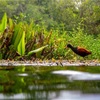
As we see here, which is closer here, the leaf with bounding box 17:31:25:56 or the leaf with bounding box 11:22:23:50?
the leaf with bounding box 17:31:25:56

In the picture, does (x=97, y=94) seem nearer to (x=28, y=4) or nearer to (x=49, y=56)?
(x=49, y=56)

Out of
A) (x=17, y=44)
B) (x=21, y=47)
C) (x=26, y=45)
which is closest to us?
(x=21, y=47)

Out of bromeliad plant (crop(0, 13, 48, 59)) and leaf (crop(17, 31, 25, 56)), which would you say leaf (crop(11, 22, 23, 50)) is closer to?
bromeliad plant (crop(0, 13, 48, 59))

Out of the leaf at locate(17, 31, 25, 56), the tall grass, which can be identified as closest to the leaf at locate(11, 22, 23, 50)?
the tall grass

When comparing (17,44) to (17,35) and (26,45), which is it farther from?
(26,45)

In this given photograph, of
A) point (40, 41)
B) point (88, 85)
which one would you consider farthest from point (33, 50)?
point (88, 85)

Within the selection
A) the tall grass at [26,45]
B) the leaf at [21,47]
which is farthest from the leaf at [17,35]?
the leaf at [21,47]

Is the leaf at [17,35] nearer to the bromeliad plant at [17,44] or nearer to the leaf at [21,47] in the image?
the bromeliad plant at [17,44]

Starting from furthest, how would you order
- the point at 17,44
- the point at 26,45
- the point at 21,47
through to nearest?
the point at 26,45 → the point at 17,44 → the point at 21,47

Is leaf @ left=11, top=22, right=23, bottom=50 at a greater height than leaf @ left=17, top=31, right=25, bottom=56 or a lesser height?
greater

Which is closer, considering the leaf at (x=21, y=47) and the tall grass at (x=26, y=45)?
the leaf at (x=21, y=47)

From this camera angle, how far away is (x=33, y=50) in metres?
7.25

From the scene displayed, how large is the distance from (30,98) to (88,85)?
0.70m

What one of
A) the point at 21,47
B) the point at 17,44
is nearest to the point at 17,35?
the point at 17,44
